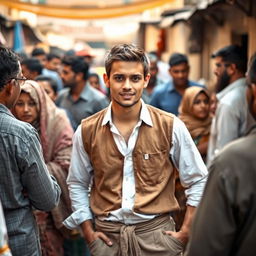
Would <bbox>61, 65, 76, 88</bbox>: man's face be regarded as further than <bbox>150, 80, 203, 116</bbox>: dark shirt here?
Yes

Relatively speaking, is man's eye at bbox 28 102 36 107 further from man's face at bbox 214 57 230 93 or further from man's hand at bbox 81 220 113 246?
man's face at bbox 214 57 230 93

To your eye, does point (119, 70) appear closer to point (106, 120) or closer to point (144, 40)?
point (106, 120)

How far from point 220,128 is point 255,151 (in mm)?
3215

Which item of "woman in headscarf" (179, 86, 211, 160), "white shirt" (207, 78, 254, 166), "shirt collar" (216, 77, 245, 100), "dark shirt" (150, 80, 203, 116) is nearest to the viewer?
"white shirt" (207, 78, 254, 166)

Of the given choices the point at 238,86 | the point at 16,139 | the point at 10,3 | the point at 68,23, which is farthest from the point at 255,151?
the point at 68,23

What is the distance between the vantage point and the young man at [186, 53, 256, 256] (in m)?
2.30

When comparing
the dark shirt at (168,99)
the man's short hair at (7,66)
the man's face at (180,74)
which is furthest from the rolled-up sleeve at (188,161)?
the man's face at (180,74)

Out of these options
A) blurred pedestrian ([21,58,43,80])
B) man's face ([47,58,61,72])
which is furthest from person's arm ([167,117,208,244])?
man's face ([47,58,61,72])

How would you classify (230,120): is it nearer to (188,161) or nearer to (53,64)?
(188,161)

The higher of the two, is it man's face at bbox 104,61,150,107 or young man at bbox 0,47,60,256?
man's face at bbox 104,61,150,107

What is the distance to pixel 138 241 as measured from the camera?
11.8 ft

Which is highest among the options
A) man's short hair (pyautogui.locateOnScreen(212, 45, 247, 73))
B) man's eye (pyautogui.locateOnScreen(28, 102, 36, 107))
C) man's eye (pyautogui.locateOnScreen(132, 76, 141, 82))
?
man's eye (pyautogui.locateOnScreen(132, 76, 141, 82))

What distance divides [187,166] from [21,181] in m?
1.02

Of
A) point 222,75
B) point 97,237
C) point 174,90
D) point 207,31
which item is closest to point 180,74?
point 174,90
